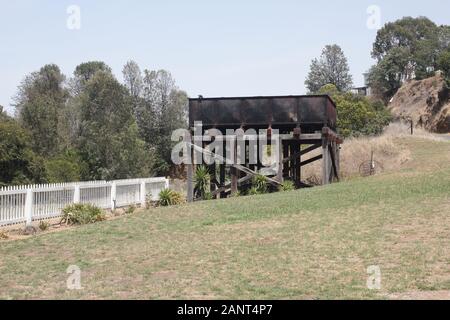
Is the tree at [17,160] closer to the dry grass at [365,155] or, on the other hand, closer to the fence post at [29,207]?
the fence post at [29,207]

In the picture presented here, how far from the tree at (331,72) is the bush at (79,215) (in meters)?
69.4

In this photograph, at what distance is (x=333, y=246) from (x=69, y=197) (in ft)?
39.6

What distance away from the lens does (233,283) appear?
8.53 m

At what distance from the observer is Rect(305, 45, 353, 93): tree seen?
281ft

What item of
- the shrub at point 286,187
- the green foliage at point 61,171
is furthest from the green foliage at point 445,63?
the shrub at point 286,187

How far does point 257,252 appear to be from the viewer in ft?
35.2

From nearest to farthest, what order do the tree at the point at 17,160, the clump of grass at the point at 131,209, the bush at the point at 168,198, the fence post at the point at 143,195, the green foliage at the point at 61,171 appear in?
the clump of grass at the point at 131,209 < the bush at the point at 168,198 < the fence post at the point at 143,195 < the tree at the point at 17,160 < the green foliage at the point at 61,171

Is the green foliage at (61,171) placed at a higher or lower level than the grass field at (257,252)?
higher

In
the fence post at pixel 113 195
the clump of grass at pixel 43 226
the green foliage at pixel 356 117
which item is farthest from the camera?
the green foliage at pixel 356 117

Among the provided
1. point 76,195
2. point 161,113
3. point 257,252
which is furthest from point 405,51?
point 257,252

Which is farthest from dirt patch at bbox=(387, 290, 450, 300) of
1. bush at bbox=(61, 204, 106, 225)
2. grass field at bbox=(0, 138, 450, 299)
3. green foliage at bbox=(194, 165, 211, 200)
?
green foliage at bbox=(194, 165, 211, 200)

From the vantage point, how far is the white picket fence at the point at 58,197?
17.7 m
